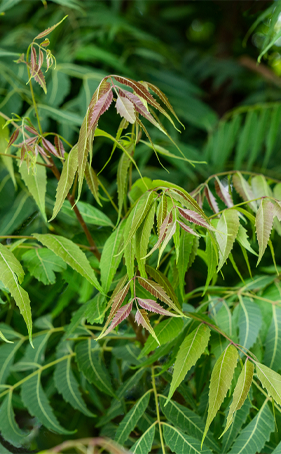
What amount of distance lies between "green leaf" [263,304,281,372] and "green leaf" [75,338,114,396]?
181 mm

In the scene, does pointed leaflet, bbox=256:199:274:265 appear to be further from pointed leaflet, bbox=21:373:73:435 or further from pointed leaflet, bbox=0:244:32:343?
pointed leaflet, bbox=21:373:73:435

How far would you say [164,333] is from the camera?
13.7 inches

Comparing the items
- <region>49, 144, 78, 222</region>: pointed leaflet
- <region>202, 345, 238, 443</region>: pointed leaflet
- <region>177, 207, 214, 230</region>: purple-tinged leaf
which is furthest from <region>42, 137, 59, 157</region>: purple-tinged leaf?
<region>202, 345, 238, 443</region>: pointed leaflet

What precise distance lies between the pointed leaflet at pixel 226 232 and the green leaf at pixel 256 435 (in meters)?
0.17

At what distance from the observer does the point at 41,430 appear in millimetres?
516

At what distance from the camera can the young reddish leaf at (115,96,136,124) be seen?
271mm

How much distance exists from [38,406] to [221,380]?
0.26 m

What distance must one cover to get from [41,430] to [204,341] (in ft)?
1.07

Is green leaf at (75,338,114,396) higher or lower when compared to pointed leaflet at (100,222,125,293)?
lower

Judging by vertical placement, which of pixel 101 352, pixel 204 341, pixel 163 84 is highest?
pixel 163 84

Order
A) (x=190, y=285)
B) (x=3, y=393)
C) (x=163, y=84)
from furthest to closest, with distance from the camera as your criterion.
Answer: (x=163, y=84) → (x=190, y=285) → (x=3, y=393)

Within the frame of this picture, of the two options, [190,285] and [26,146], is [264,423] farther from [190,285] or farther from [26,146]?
[190,285]

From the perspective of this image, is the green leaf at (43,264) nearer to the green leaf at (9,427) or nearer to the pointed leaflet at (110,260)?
the pointed leaflet at (110,260)

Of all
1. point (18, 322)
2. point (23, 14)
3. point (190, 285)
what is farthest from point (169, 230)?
point (23, 14)
